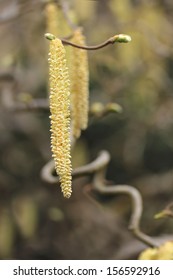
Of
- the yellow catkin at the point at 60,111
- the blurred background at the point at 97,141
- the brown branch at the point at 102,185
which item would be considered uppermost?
the blurred background at the point at 97,141

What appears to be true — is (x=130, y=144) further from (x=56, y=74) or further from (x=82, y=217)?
(x=56, y=74)

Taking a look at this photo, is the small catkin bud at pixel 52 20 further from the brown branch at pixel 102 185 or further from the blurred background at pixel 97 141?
the blurred background at pixel 97 141

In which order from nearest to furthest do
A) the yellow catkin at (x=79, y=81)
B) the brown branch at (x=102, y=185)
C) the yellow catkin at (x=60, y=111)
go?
the yellow catkin at (x=60, y=111) < the yellow catkin at (x=79, y=81) < the brown branch at (x=102, y=185)

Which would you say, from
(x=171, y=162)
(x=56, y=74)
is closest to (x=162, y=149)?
(x=171, y=162)

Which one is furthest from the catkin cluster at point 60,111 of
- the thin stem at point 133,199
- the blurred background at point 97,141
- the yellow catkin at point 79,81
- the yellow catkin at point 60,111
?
the blurred background at point 97,141

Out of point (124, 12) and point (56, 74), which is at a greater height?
point (124, 12)

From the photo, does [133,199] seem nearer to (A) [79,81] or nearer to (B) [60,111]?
(A) [79,81]

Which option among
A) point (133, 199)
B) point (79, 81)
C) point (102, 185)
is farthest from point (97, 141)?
point (79, 81)
